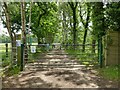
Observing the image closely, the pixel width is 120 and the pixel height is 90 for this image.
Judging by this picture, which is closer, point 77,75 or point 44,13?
point 77,75

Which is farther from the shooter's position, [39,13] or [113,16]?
[39,13]

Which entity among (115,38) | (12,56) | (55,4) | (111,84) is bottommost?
(111,84)

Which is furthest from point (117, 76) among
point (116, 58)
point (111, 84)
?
point (116, 58)

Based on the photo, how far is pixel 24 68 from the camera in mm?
12141

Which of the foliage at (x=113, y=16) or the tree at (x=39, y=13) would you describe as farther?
the tree at (x=39, y=13)

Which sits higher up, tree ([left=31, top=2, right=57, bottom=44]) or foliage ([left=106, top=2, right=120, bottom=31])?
tree ([left=31, top=2, right=57, bottom=44])

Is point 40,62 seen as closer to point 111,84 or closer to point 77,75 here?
point 77,75

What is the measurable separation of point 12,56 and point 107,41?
513cm

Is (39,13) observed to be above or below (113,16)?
above

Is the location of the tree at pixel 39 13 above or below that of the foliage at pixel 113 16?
above

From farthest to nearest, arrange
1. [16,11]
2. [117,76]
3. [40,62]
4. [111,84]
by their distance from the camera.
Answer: [16,11] < [40,62] < [117,76] < [111,84]

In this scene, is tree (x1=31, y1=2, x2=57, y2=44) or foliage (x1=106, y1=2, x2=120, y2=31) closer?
foliage (x1=106, y1=2, x2=120, y2=31)

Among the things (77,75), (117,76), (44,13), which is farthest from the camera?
(44,13)

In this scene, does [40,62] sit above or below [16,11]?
below
